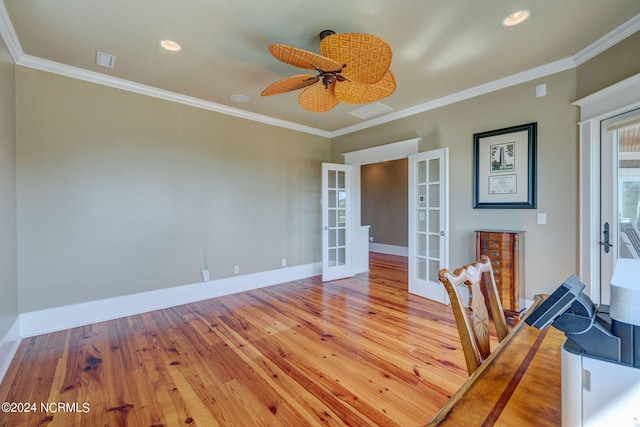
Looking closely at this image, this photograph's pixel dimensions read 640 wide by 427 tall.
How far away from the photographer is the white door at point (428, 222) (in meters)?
3.65

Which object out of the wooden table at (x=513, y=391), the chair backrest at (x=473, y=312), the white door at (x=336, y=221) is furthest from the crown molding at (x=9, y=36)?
the white door at (x=336, y=221)

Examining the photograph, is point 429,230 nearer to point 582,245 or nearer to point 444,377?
point 582,245

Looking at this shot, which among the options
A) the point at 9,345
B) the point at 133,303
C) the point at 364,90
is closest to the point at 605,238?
the point at 364,90

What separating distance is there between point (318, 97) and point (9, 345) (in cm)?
350

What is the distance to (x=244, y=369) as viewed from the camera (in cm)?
222

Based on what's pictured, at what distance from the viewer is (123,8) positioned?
6.77 ft

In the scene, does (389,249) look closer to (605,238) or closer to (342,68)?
(605,238)

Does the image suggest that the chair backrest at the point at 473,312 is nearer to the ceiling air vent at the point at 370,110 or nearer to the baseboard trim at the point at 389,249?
the ceiling air vent at the point at 370,110

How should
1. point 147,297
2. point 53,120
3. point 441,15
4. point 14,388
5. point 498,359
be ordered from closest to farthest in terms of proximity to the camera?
point 498,359
point 14,388
point 441,15
point 53,120
point 147,297

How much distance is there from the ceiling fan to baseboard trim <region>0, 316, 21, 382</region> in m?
3.05

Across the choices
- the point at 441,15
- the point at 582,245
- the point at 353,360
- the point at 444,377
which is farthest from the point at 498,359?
the point at 582,245

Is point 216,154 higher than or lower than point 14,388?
higher

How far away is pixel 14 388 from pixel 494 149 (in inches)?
195

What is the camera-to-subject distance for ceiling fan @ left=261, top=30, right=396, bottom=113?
1812 millimetres
